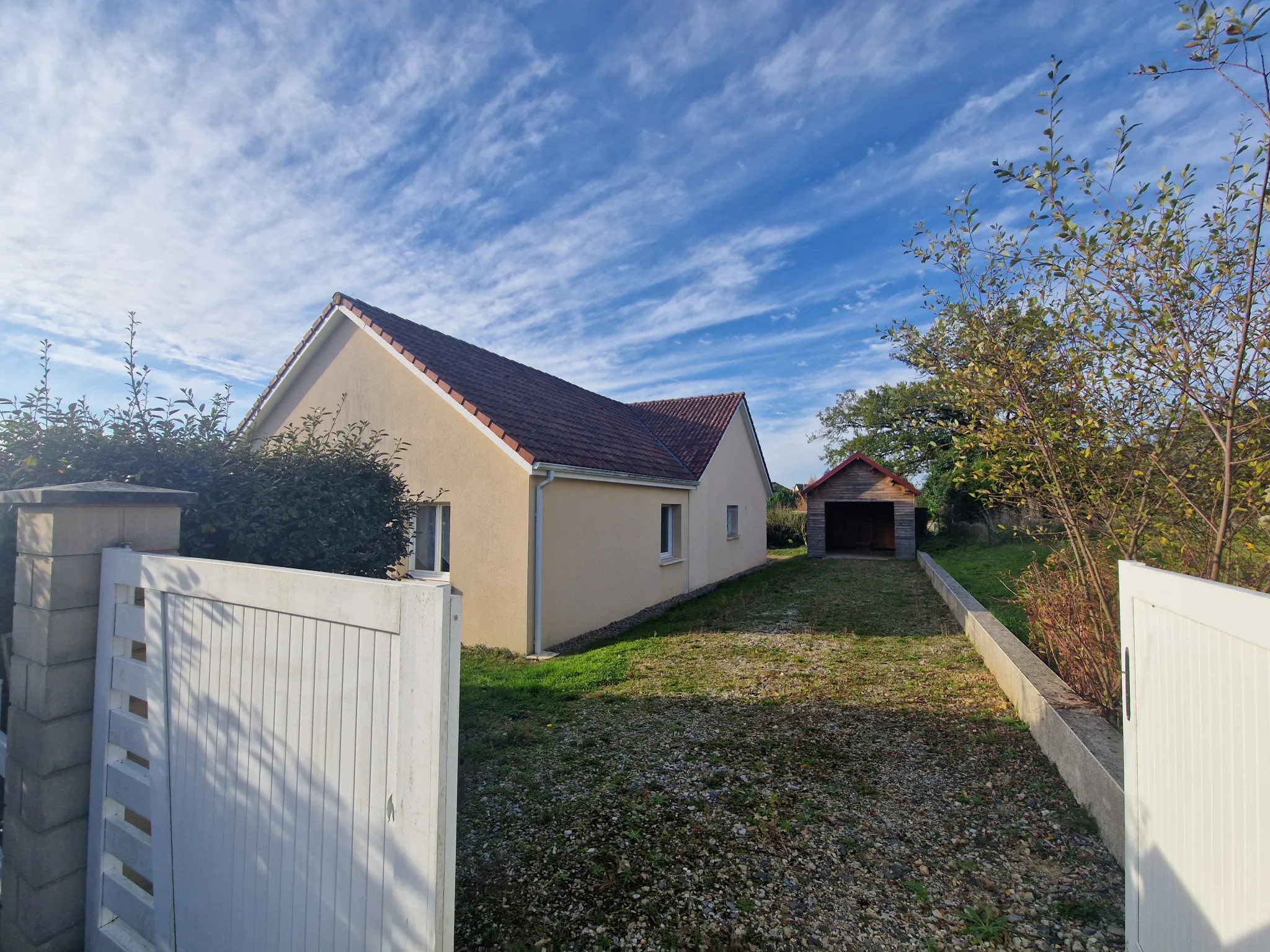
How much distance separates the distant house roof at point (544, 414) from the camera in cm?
959

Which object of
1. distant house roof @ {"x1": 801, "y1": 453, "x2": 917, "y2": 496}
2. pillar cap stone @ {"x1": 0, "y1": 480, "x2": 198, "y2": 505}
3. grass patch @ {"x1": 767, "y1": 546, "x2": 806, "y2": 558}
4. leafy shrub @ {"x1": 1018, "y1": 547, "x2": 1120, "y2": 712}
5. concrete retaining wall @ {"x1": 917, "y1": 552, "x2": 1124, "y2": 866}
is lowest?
grass patch @ {"x1": 767, "y1": 546, "x2": 806, "y2": 558}

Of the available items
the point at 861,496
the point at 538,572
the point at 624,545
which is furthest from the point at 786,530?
the point at 538,572

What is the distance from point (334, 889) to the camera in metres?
1.92

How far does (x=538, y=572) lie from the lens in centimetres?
871

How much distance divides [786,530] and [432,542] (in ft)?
66.6

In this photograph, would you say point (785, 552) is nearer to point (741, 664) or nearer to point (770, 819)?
point (741, 664)

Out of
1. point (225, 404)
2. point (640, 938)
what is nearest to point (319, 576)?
point (640, 938)

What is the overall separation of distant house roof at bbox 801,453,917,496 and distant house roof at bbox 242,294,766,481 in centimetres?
665

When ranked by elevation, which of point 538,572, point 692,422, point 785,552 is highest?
point 692,422

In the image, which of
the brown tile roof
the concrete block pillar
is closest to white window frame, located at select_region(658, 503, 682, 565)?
the brown tile roof

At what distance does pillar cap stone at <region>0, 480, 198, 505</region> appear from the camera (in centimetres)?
260

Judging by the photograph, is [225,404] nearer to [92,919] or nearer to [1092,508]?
[92,919]

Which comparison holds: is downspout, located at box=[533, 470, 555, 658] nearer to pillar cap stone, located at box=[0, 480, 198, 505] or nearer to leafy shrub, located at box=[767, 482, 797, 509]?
pillar cap stone, located at box=[0, 480, 198, 505]

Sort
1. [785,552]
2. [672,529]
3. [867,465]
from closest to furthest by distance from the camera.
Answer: [672,529] → [867,465] → [785,552]
